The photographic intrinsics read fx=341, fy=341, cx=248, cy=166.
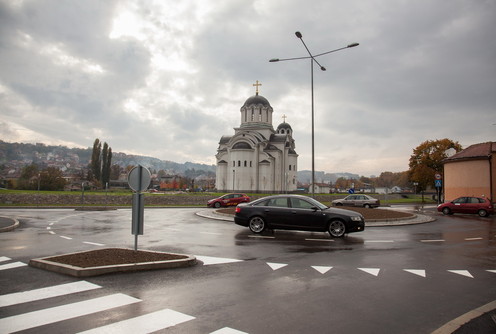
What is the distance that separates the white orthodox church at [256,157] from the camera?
7031 centimetres

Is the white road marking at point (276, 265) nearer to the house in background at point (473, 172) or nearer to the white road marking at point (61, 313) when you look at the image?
the white road marking at point (61, 313)

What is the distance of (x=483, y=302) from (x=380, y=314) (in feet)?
6.33

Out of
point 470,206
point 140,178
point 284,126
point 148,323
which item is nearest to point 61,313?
point 148,323

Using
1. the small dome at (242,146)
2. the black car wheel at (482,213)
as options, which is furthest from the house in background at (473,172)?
the small dome at (242,146)

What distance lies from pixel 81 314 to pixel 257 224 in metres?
8.74

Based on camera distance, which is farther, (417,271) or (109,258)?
(109,258)

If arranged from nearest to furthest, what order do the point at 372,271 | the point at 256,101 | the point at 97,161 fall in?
the point at 372,271
the point at 256,101
the point at 97,161

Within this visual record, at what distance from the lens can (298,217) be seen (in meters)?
12.2

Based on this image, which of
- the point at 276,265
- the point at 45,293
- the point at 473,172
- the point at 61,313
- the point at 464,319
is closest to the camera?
the point at 464,319

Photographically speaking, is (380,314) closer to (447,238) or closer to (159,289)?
(159,289)

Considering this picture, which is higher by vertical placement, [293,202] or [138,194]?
[138,194]

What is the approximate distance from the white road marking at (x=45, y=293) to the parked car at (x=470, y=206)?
26.1m

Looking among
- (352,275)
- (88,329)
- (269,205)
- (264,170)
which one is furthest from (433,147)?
(88,329)

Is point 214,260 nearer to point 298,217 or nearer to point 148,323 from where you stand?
point 148,323
